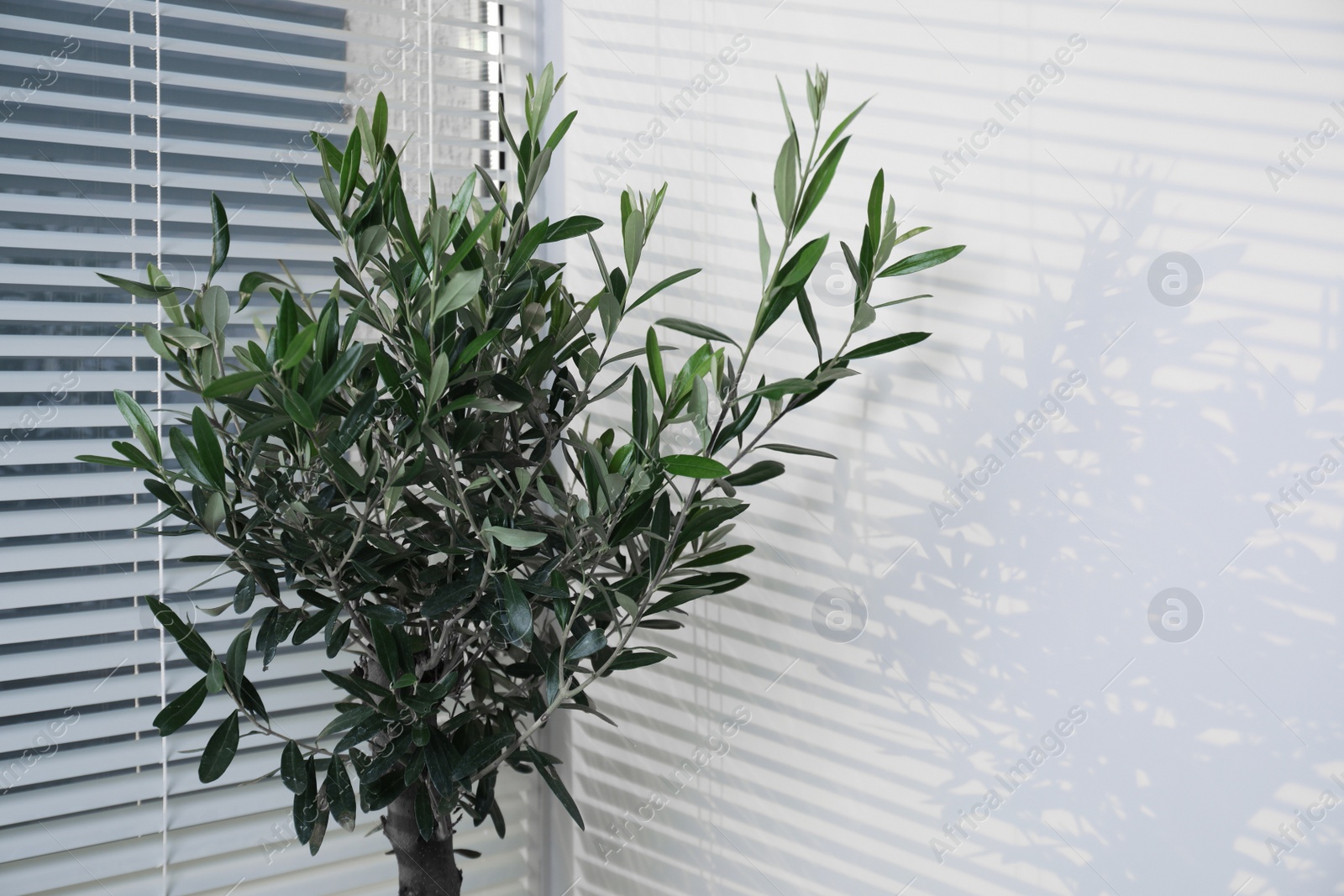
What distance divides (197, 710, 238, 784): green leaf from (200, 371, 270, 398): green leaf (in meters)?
0.50

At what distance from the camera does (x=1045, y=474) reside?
1.17 m

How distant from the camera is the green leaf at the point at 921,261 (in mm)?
1111

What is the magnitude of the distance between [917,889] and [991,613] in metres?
0.43

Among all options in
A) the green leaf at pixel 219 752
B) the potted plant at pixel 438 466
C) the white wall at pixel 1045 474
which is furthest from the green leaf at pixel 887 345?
the green leaf at pixel 219 752

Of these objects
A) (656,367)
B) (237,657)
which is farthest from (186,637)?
(656,367)

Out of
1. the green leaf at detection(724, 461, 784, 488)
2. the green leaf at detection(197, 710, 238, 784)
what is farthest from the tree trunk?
the green leaf at detection(724, 461, 784, 488)

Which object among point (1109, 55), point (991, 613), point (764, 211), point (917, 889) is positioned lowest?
point (917, 889)

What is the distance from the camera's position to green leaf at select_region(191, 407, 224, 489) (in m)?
0.98

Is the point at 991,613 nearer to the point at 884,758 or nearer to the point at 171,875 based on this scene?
the point at 884,758

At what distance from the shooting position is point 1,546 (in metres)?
1.40

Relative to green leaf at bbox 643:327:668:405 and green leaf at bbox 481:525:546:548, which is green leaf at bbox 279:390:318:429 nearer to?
green leaf at bbox 481:525:546:548

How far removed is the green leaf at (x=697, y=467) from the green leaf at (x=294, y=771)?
0.67 metres

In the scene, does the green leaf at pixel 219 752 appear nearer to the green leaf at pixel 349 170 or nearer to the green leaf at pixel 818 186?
the green leaf at pixel 349 170

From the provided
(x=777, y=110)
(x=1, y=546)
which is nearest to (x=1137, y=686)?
(x=777, y=110)
